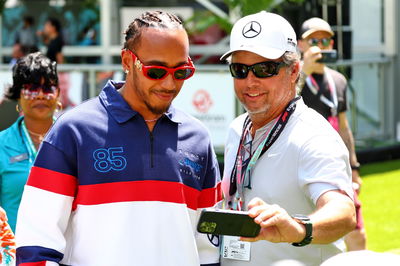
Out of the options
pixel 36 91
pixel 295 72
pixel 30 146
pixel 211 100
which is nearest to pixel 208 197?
pixel 295 72

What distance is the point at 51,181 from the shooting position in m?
3.19

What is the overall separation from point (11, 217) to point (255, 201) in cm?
250

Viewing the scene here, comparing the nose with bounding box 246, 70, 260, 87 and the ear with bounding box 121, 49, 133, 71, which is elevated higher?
the ear with bounding box 121, 49, 133, 71

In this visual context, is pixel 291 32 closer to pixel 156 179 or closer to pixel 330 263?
pixel 156 179

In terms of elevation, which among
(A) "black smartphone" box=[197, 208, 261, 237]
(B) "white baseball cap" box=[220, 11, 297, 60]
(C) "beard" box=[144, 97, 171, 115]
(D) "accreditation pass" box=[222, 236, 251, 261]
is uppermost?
(B) "white baseball cap" box=[220, 11, 297, 60]

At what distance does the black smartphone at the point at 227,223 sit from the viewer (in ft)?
9.23

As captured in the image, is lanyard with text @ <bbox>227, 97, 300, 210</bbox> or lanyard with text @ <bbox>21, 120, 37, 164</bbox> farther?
lanyard with text @ <bbox>21, 120, 37, 164</bbox>

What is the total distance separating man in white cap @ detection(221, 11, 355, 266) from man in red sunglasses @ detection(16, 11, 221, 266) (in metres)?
0.38

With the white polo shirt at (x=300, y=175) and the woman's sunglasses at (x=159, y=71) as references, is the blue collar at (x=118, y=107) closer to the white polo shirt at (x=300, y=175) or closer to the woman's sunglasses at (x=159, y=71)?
the woman's sunglasses at (x=159, y=71)

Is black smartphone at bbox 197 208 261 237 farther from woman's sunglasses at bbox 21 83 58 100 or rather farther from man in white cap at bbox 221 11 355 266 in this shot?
woman's sunglasses at bbox 21 83 58 100

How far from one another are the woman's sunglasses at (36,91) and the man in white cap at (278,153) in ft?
5.61

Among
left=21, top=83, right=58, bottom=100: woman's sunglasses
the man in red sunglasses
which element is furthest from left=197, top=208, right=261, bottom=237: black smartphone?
left=21, top=83, right=58, bottom=100: woman's sunglasses

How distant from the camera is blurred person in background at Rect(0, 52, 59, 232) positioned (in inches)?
193

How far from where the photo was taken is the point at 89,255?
3.24 metres
